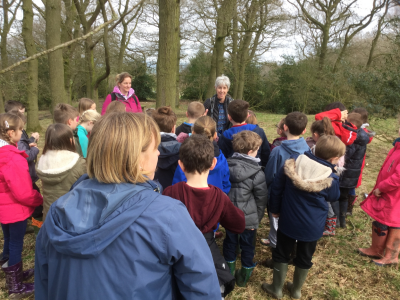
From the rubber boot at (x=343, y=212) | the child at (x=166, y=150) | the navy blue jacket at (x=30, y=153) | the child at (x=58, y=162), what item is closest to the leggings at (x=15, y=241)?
the child at (x=58, y=162)

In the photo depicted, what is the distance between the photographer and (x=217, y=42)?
1365cm

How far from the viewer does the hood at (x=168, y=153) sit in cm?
276

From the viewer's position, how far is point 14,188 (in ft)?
7.98

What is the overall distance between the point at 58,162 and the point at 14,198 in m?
0.56

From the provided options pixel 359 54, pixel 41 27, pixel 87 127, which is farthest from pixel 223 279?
pixel 359 54

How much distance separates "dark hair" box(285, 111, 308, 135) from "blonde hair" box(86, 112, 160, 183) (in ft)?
7.33

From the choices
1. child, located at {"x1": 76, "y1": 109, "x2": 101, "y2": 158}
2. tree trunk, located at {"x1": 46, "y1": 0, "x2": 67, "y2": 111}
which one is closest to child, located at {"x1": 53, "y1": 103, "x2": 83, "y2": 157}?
child, located at {"x1": 76, "y1": 109, "x2": 101, "y2": 158}

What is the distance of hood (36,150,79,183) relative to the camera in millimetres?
2475

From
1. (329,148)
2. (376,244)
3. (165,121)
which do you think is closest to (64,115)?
(165,121)

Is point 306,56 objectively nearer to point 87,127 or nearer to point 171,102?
point 171,102

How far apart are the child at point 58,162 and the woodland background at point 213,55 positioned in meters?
2.94

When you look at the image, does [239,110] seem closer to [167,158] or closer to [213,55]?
[167,158]

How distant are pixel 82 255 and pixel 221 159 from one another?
1.71 metres

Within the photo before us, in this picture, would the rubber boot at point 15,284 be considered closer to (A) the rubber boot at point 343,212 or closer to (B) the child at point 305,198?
(B) the child at point 305,198
